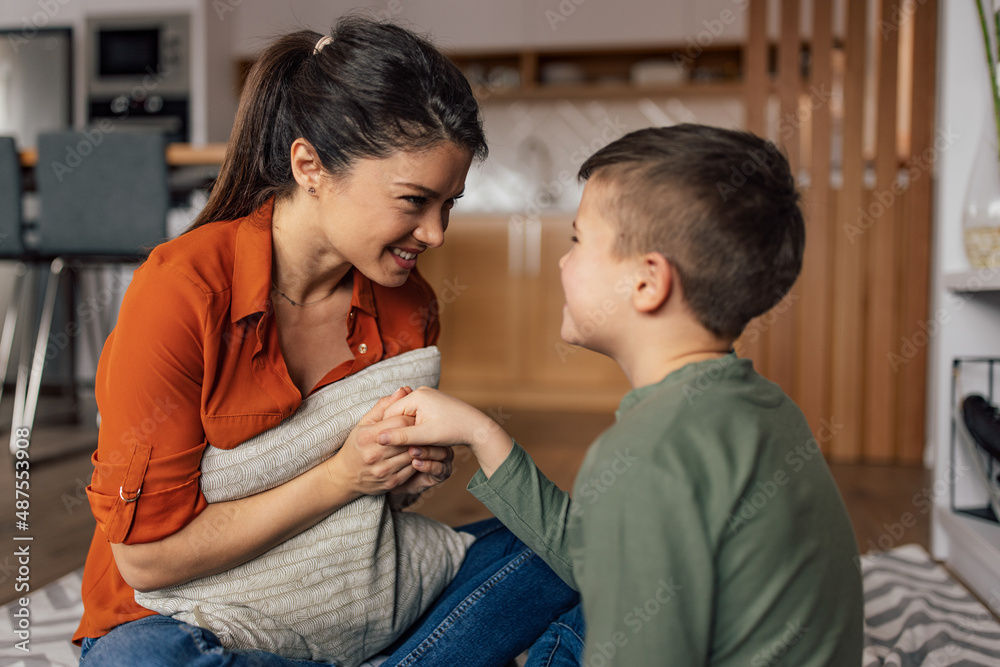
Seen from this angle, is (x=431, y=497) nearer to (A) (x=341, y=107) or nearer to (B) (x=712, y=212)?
(A) (x=341, y=107)

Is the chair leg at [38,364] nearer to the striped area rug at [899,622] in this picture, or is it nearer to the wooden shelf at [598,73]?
the striped area rug at [899,622]

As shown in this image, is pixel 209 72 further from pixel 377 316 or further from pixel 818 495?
pixel 818 495

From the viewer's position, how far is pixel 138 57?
14.0 feet

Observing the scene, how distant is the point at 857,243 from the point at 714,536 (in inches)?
93.9

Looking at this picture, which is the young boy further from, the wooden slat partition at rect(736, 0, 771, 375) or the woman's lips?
the wooden slat partition at rect(736, 0, 771, 375)

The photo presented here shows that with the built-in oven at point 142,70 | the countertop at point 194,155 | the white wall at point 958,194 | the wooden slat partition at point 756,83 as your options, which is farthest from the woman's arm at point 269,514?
the built-in oven at point 142,70

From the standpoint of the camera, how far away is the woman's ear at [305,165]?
0.90 m

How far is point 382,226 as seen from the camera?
2.96 feet

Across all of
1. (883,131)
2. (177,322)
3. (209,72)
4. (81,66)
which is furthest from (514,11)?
(177,322)

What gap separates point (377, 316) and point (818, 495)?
635mm

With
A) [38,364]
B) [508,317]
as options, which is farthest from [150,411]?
[508,317]

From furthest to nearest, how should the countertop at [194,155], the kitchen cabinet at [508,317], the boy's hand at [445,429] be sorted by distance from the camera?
the kitchen cabinet at [508,317] → the countertop at [194,155] → the boy's hand at [445,429]

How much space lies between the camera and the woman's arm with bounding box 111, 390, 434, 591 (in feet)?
2.58

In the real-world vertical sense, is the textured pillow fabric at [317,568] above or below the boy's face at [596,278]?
below
